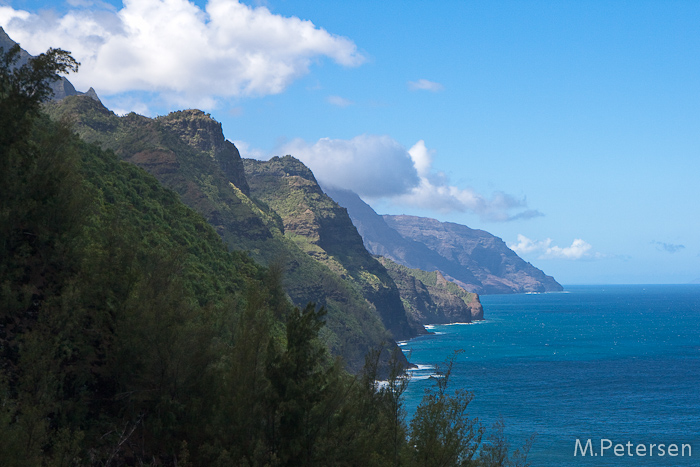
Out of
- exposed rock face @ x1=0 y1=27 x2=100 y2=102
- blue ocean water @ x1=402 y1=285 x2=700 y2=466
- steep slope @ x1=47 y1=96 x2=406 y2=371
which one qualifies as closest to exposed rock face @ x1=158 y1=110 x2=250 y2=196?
steep slope @ x1=47 y1=96 x2=406 y2=371

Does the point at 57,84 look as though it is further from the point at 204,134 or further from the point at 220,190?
the point at 220,190

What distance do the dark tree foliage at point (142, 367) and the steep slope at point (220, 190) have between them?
72472 mm

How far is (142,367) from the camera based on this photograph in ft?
80.0

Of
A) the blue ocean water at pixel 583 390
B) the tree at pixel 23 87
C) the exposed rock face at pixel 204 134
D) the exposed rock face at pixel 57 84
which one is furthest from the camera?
the exposed rock face at pixel 57 84

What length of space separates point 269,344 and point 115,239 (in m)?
10.3

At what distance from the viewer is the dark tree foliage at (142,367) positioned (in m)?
22.2

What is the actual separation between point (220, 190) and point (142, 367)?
352 ft

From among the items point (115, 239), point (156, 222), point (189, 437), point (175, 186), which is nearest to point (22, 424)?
point (189, 437)

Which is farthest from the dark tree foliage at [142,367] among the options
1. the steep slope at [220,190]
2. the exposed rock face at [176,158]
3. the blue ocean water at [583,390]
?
the exposed rock face at [176,158]

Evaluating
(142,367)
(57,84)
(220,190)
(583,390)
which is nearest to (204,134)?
(220,190)

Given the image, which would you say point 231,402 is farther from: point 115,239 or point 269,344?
point 115,239

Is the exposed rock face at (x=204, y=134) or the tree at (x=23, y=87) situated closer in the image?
the tree at (x=23, y=87)

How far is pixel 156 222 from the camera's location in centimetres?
5778

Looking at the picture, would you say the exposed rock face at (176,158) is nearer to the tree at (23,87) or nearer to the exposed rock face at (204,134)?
the exposed rock face at (204,134)
